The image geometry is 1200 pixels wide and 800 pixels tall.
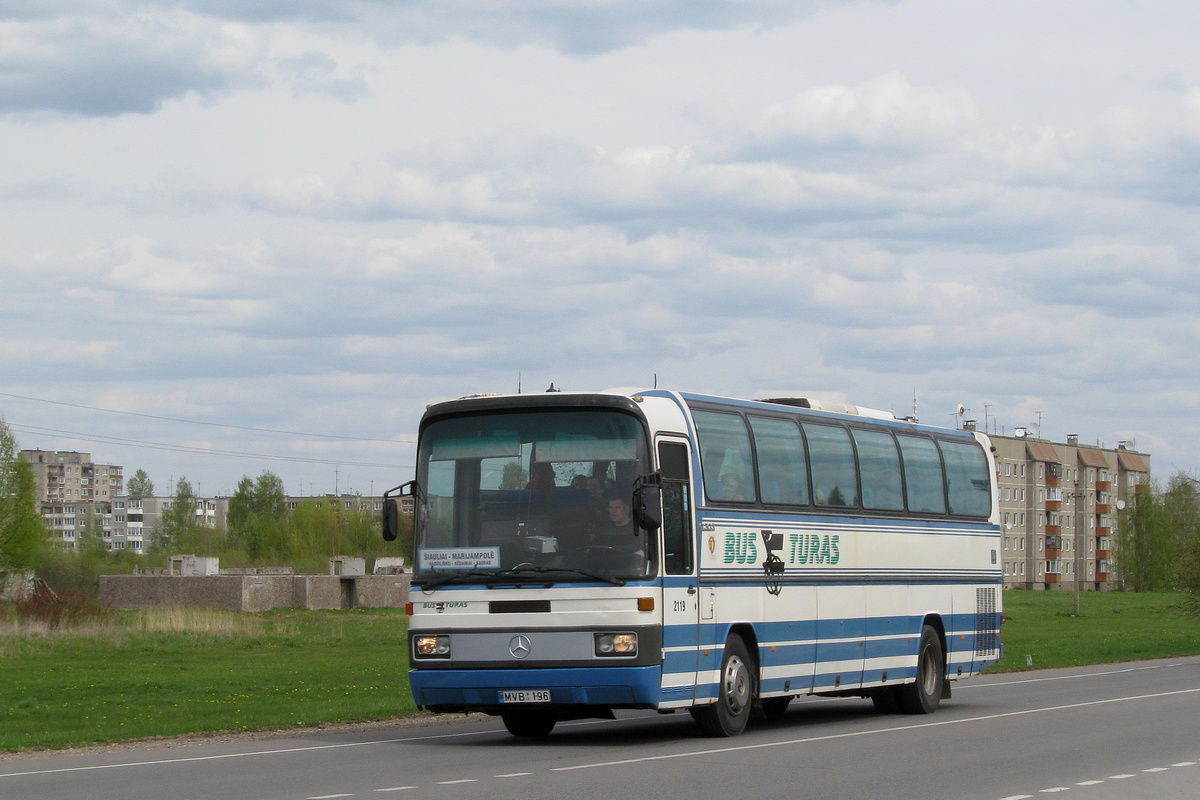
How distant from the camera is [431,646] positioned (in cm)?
1616

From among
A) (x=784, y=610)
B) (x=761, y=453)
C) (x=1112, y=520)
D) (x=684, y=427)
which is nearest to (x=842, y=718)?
(x=784, y=610)

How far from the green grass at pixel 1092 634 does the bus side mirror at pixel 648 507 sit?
21946 millimetres

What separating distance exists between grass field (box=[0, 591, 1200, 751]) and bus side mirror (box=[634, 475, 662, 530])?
23.4ft

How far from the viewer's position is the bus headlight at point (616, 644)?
50.6 ft

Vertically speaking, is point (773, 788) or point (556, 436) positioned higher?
point (556, 436)

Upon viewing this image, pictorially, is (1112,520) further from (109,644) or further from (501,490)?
(501,490)

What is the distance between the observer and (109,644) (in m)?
41.7

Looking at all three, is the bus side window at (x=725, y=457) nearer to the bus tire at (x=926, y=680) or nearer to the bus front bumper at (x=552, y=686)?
the bus front bumper at (x=552, y=686)

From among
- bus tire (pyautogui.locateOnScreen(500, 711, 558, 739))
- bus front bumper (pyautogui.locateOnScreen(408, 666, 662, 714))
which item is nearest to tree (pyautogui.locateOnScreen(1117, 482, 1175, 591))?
bus tire (pyautogui.locateOnScreen(500, 711, 558, 739))

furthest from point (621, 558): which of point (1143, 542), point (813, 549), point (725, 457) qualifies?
point (1143, 542)

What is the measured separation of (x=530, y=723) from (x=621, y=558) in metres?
2.84

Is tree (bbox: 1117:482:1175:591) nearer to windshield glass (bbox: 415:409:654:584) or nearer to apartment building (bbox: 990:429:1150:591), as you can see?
apartment building (bbox: 990:429:1150:591)

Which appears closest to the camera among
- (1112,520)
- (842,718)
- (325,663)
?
(842,718)

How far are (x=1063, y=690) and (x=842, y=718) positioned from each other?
7.30 meters
